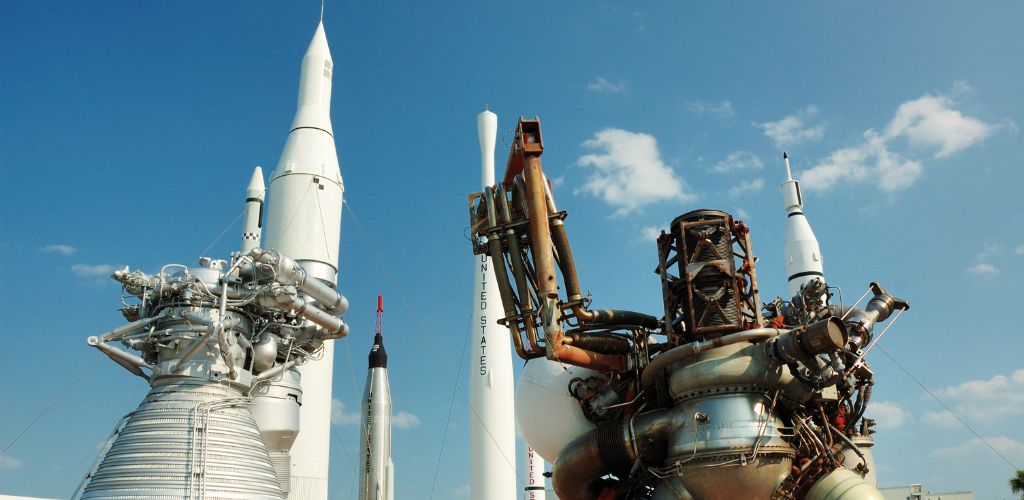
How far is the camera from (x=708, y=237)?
16.8m

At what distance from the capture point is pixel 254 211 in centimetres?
3045

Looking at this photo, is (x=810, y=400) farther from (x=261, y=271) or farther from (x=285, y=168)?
(x=285, y=168)

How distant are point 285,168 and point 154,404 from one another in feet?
37.6

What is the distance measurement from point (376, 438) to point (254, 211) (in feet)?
39.0

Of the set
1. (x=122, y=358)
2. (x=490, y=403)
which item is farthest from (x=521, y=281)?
(x=490, y=403)

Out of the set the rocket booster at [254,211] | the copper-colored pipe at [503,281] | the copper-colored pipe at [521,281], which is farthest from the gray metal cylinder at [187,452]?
the rocket booster at [254,211]

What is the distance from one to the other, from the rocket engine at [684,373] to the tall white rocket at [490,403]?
37.1 ft

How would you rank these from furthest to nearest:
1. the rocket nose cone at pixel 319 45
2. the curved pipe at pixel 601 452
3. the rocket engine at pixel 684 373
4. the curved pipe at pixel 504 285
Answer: the rocket nose cone at pixel 319 45
the curved pipe at pixel 504 285
the curved pipe at pixel 601 452
the rocket engine at pixel 684 373

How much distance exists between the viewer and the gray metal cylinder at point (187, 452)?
13695mm

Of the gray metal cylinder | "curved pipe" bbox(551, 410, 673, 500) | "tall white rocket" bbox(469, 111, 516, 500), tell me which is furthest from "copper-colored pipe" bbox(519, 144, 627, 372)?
"tall white rocket" bbox(469, 111, 516, 500)

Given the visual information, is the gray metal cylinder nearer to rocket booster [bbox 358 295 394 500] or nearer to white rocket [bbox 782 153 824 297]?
rocket booster [bbox 358 295 394 500]

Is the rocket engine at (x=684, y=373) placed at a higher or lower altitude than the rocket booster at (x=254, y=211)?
lower

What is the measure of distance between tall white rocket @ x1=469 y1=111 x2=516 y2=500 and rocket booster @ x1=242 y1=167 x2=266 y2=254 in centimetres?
890

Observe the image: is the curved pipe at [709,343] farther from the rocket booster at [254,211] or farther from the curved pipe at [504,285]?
the rocket booster at [254,211]
